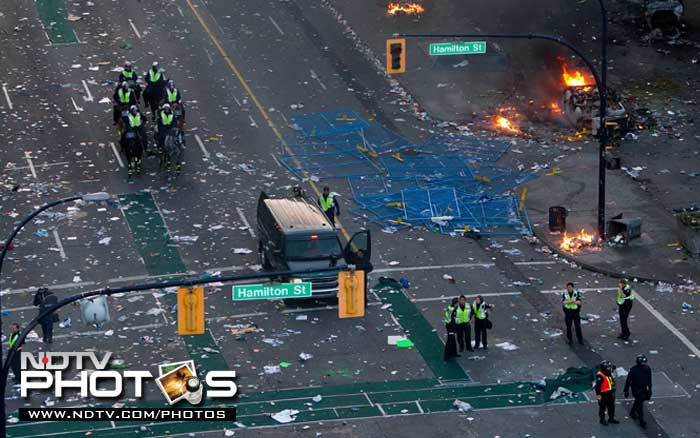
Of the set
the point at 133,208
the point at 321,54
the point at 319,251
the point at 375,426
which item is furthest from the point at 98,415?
the point at 321,54

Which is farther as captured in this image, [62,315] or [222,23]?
[222,23]

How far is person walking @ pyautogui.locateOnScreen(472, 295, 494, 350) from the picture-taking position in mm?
35969

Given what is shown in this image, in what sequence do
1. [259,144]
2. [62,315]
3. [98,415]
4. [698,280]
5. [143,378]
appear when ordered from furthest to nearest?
1. [259,144]
2. [698,280]
3. [62,315]
4. [143,378]
5. [98,415]

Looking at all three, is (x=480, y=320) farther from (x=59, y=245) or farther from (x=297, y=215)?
(x=59, y=245)

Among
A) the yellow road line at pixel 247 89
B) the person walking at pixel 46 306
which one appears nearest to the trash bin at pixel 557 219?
the yellow road line at pixel 247 89

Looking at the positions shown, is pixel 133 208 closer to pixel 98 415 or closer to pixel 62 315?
pixel 62 315

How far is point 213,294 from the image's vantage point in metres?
39.2

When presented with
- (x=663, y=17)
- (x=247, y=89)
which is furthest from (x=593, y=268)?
(x=663, y=17)

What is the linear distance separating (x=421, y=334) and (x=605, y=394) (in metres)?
6.11

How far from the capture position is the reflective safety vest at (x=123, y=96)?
158 feet

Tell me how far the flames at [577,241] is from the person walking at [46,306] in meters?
14.2

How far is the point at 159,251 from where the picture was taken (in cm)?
4159

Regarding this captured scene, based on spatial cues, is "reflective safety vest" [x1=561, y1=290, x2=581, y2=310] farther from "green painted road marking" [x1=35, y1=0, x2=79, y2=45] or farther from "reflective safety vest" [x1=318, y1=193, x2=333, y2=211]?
"green painted road marking" [x1=35, y1=0, x2=79, y2=45]

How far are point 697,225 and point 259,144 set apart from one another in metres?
14.7
